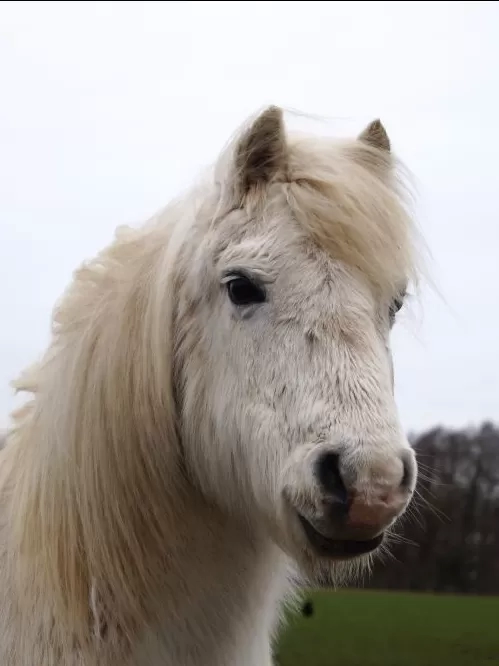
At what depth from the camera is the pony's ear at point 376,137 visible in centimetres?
297

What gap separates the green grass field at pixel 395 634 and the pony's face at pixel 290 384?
7851 millimetres

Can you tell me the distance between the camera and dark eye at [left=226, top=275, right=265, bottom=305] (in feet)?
8.05

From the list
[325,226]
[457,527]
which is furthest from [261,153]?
[457,527]

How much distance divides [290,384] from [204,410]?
0.41 metres

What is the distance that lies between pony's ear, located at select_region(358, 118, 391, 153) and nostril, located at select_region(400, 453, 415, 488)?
1339 mm

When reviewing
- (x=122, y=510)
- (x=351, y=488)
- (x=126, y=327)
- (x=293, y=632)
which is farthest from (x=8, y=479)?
(x=293, y=632)

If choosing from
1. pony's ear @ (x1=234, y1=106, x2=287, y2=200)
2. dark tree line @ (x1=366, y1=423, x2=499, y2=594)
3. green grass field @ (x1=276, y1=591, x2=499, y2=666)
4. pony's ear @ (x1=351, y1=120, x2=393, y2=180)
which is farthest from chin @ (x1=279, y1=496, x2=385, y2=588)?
dark tree line @ (x1=366, y1=423, x2=499, y2=594)

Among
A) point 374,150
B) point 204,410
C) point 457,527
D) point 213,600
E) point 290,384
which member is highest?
point 374,150

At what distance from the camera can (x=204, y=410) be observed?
2.60 metres

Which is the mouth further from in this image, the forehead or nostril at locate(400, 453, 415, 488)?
the forehead

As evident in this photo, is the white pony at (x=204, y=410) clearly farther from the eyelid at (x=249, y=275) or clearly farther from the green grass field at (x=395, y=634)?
the green grass field at (x=395, y=634)

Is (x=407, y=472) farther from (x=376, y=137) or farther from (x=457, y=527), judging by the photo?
(x=457, y=527)

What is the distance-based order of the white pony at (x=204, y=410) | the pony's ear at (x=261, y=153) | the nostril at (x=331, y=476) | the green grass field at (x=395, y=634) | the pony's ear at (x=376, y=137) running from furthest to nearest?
the green grass field at (x=395, y=634) < the pony's ear at (x=376, y=137) < the pony's ear at (x=261, y=153) < the white pony at (x=204, y=410) < the nostril at (x=331, y=476)

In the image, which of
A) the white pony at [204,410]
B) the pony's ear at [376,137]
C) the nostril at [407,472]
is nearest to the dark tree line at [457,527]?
the pony's ear at [376,137]
